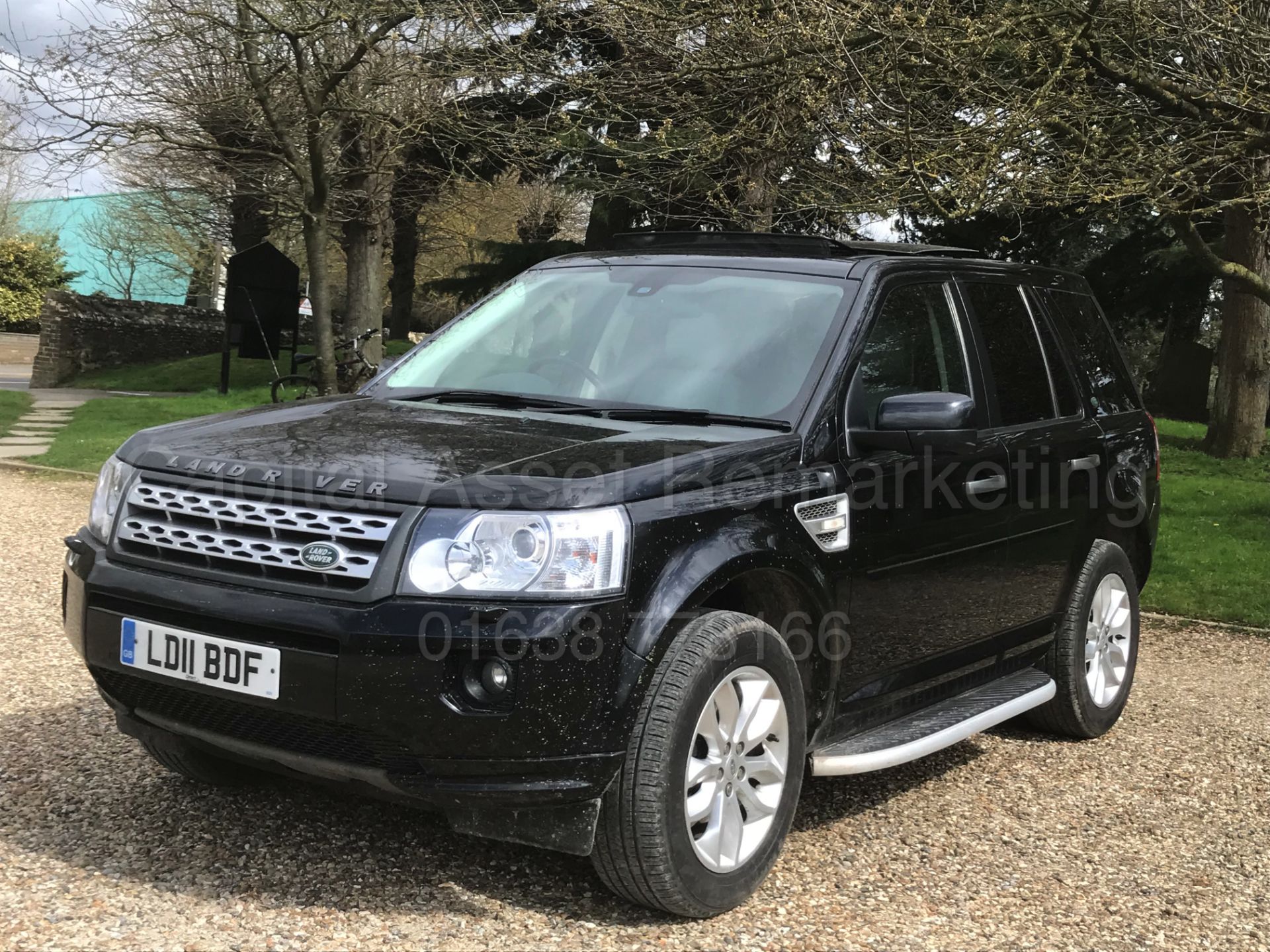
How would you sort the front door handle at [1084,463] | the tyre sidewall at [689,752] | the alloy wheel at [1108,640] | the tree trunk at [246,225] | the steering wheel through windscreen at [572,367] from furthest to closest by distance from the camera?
the tree trunk at [246,225] < the alloy wheel at [1108,640] < the front door handle at [1084,463] < the steering wheel through windscreen at [572,367] < the tyre sidewall at [689,752]

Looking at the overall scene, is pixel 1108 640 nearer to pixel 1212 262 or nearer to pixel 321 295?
pixel 1212 262

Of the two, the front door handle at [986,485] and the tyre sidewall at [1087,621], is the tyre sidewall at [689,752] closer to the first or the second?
the front door handle at [986,485]

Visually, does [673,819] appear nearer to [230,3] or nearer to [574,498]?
[574,498]

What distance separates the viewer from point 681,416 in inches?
163

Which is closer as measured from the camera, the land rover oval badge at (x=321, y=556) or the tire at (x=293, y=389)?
the land rover oval badge at (x=321, y=556)

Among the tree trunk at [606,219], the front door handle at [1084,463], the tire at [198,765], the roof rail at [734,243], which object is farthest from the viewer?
the tree trunk at [606,219]

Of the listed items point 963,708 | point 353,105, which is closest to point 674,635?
point 963,708

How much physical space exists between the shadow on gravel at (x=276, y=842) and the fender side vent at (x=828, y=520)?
1.12 m

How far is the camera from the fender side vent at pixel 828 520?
3.89m

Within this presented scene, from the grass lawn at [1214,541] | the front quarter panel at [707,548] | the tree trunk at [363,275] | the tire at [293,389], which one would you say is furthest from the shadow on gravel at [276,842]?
the tree trunk at [363,275]

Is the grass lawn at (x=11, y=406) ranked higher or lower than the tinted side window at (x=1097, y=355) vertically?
lower

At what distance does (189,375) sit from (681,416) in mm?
29070

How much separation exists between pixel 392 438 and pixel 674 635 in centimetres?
98

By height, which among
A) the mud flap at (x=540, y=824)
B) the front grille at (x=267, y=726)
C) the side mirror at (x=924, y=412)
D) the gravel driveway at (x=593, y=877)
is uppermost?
the side mirror at (x=924, y=412)
